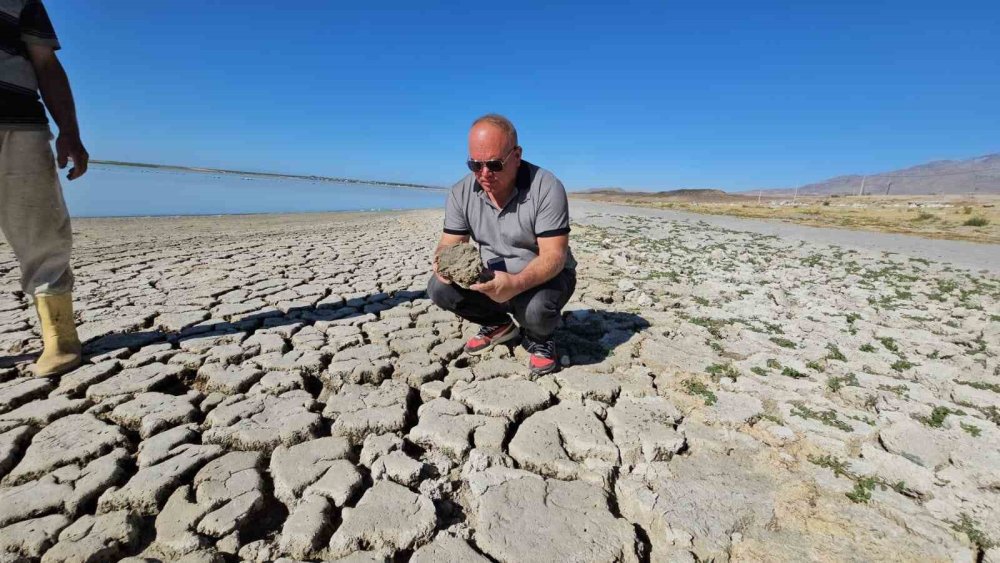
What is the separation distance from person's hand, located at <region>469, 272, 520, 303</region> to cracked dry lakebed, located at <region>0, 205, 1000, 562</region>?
1.32 ft

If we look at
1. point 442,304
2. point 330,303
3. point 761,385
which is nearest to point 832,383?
point 761,385

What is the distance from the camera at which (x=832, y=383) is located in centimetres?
204

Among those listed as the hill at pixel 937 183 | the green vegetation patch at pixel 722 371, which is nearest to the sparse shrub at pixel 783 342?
the green vegetation patch at pixel 722 371

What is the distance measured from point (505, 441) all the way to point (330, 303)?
203 cm

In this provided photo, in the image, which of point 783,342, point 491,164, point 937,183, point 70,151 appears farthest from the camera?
point 937,183

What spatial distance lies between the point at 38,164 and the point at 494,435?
6.98ft

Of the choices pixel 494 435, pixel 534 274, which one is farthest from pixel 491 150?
pixel 494 435

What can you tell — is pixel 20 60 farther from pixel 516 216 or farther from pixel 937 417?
pixel 937 417

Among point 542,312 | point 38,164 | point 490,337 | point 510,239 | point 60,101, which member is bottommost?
point 490,337

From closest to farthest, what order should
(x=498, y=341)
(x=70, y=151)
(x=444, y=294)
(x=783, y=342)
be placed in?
(x=70, y=151), (x=444, y=294), (x=498, y=341), (x=783, y=342)

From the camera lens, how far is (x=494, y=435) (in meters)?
1.63

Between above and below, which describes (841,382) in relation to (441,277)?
Answer: below

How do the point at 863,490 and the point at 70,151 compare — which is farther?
the point at 70,151

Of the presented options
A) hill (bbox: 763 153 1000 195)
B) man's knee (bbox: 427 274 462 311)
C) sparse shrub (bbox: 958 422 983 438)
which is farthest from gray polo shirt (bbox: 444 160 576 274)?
hill (bbox: 763 153 1000 195)
